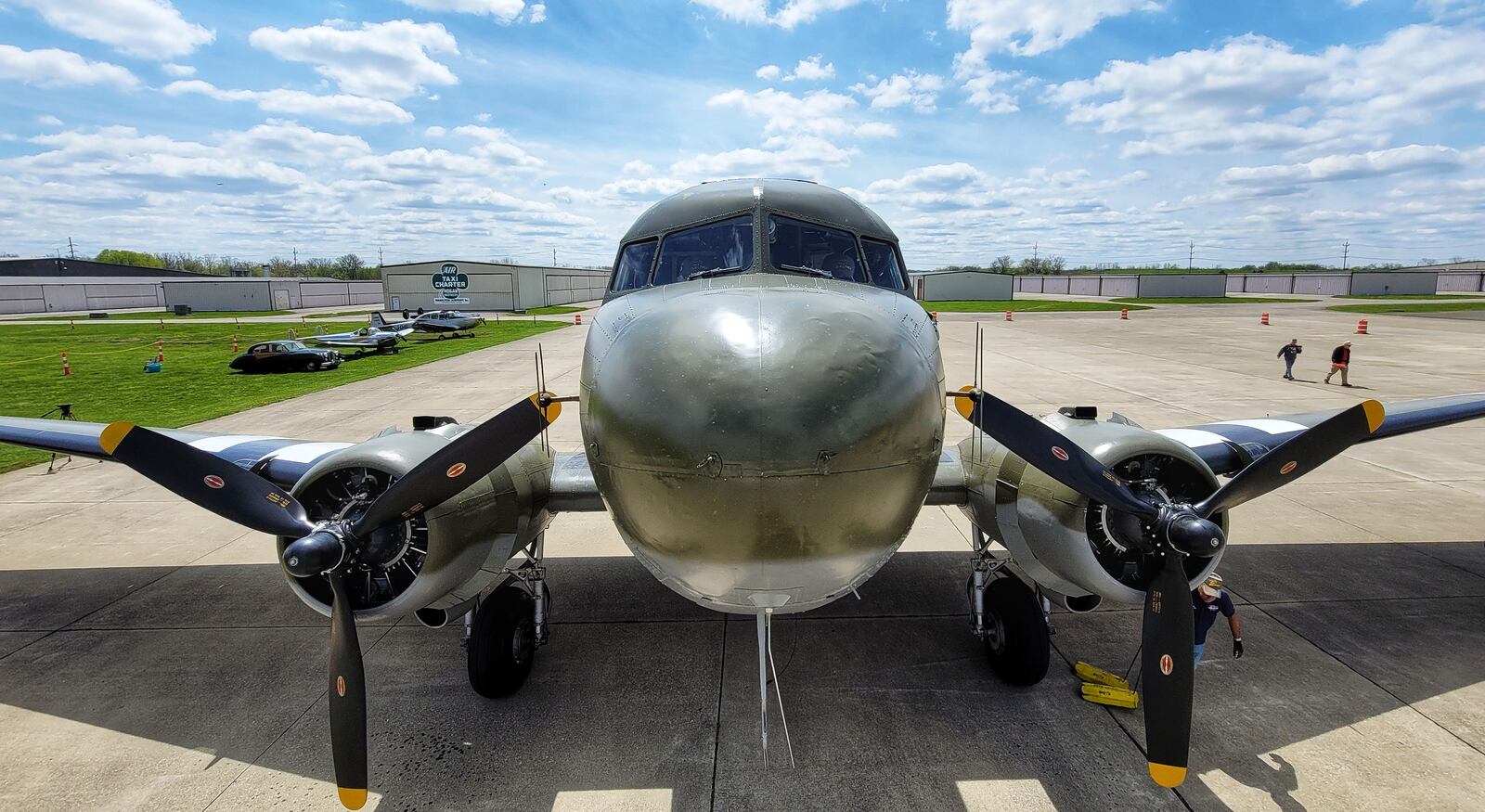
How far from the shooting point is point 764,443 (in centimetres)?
325

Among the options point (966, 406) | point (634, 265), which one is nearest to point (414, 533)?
point (634, 265)

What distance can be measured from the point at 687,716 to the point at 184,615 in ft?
20.3

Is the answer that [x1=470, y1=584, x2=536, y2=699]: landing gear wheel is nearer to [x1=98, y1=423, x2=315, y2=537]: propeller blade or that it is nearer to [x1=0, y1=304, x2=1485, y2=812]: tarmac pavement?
[x1=0, y1=304, x2=1485, y2=812]: tarmac pavement

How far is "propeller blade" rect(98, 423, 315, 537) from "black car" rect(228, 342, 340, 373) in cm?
2645

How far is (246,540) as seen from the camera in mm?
10055

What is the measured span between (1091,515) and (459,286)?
7450cm

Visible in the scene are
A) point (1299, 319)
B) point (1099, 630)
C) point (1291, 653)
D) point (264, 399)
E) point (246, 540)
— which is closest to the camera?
point (1291, 653)

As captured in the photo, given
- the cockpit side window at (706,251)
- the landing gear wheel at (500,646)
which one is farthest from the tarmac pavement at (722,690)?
the cockpit side window at (706,251)

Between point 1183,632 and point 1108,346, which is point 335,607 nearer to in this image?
point 1183,632

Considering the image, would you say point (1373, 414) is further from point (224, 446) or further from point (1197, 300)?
point (1197, 300)

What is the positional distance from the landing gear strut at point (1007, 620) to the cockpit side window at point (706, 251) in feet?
11.4

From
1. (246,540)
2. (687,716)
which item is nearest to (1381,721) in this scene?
(687,716)

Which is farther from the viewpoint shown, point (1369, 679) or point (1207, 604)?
point (1369, 679)

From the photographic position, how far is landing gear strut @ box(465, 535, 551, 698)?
599 cm
